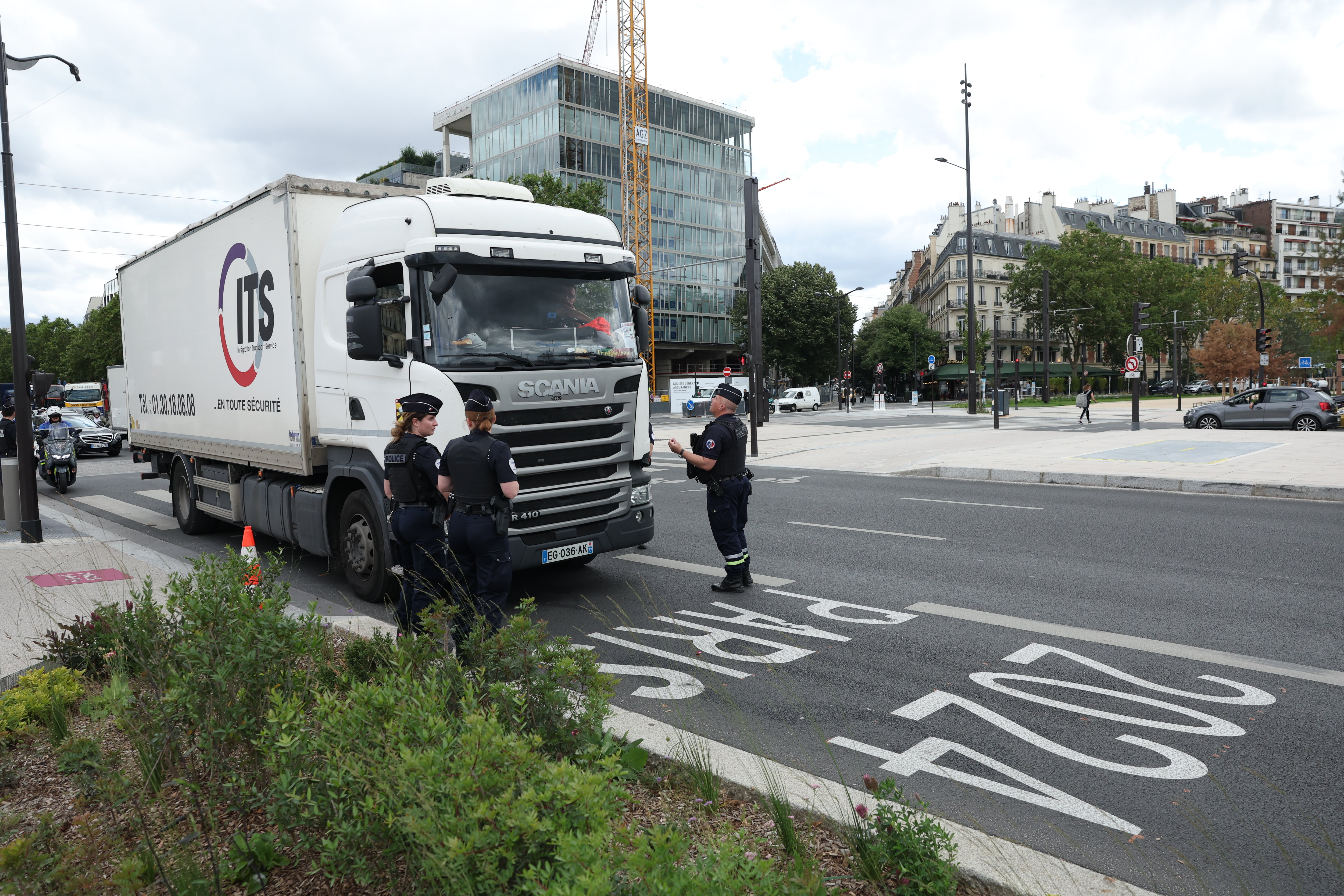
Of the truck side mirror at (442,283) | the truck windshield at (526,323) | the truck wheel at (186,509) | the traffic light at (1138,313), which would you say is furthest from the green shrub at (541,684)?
the traffic light at (1138,313)

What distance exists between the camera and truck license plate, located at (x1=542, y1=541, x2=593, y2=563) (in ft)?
22.0

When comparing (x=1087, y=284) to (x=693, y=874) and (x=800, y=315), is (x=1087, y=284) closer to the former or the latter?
(x=800, y=315)

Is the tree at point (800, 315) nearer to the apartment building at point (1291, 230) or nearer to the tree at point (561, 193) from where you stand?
the tree at point (561, 193)

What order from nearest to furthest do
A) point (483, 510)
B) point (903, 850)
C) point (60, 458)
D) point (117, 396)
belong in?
point (903, 850), point (483, 510), point (60, 458), point (117, 396)

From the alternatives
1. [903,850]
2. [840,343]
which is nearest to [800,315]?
[840,343]

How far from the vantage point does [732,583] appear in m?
7.48

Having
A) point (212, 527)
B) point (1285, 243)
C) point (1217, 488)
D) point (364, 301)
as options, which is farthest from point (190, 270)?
point (1285, 243)

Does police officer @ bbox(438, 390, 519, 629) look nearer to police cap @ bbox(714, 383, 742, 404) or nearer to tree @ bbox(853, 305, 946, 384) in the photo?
police cap @ bbox(714, 383, 742, 404)

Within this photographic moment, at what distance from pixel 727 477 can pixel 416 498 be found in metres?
2.67

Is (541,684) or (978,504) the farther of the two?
(978,504)

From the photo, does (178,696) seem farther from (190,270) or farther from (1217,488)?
(1217,488)

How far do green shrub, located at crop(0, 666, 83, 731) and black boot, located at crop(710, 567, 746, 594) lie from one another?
15.2ft

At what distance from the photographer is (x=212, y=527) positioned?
11773mm

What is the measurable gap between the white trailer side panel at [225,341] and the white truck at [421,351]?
1.3 inches
